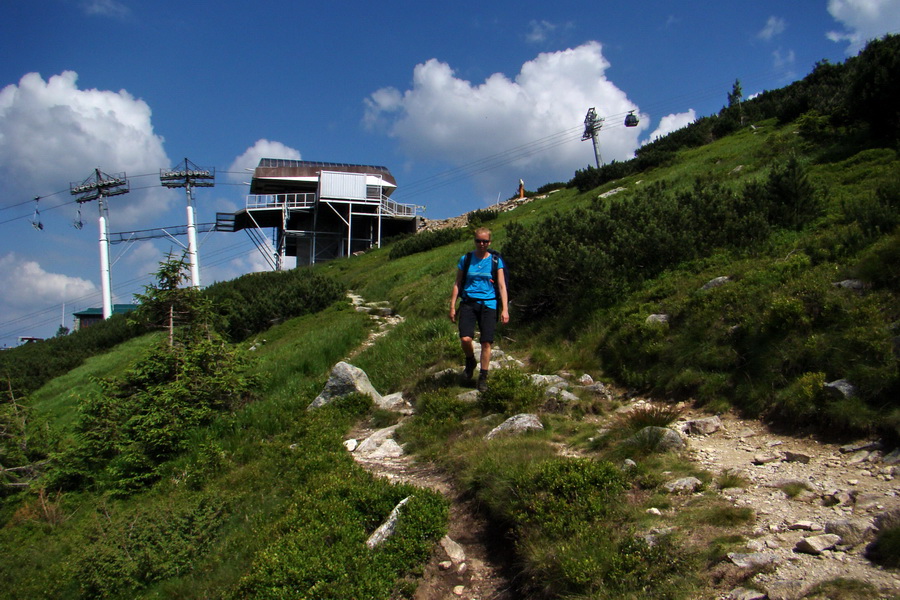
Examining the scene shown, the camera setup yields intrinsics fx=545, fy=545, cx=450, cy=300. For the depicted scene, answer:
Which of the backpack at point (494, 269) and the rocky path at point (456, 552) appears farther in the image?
the backpack at point (494, 269)

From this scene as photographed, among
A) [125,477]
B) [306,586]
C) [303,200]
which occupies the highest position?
[303,200]

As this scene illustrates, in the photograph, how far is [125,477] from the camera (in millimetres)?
7668

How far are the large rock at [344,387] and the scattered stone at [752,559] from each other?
613cm

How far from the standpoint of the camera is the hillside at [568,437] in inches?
136

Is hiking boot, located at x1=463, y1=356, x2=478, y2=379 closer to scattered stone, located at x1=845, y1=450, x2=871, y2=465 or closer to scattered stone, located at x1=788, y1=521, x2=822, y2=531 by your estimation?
scattered stone, located at x1=845, y1=450, x2=871, y2=465

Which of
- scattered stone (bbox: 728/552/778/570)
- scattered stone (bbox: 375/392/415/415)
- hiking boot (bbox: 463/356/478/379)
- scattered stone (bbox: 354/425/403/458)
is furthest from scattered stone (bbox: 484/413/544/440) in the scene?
scattered stone (bbox: 728/552/778/570)

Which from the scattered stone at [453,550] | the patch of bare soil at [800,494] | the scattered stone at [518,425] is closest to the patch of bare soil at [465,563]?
the scattered stone at [453,550]

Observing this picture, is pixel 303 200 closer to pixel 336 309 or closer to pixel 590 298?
pixel 336 309

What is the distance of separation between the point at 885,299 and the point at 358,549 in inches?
221

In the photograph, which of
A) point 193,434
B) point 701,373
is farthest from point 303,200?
point 701,373

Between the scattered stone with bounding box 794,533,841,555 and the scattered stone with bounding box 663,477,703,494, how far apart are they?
93 centimetres

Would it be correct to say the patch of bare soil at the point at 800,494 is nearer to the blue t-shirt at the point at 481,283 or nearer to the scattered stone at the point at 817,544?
the scattered stone at the point at 817,544

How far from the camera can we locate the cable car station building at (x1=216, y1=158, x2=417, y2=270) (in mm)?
44719

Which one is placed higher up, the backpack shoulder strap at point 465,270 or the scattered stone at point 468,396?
the backpack shoulder strap at point 465,270
